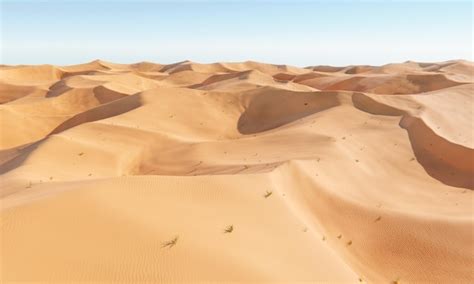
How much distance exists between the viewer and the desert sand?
5781 millimetres

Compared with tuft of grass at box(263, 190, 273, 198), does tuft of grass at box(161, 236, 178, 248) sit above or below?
above

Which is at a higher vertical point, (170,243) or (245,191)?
(170,243)

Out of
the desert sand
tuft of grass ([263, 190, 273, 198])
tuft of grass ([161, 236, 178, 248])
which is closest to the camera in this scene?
the desert sand

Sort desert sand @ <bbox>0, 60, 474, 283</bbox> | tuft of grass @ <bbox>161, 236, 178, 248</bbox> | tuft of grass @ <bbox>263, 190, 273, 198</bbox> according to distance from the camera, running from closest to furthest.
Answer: desert sand @ <bbox>0, 60, 474, 283</bbox>, tuft of grass @ <bbox>161, 236, 178, 248</bbox>, tuft of grass @ <bbox>263, 190, 273, 198</bbox>

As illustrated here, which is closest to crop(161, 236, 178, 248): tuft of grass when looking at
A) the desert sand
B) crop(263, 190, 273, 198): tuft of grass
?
the desert sand

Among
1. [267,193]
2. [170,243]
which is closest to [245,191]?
[267,193]

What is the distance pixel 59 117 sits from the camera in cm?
2344

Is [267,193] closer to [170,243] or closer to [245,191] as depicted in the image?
[245,191]

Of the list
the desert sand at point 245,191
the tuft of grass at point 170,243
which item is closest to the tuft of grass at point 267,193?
the desert sand at point 245,191

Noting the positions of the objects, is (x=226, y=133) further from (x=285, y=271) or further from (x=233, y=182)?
(x=285, y=271)

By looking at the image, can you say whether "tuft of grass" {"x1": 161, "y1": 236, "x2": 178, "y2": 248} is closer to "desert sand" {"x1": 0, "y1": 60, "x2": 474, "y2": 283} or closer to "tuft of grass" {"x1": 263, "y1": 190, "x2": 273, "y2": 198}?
"desert sand" {"x1": 0, "y1": 60, "x2": 474, "y2": 283}

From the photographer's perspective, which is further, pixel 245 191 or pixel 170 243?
pixel 245 191

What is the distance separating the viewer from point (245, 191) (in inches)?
327

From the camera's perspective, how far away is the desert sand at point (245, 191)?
578cm
